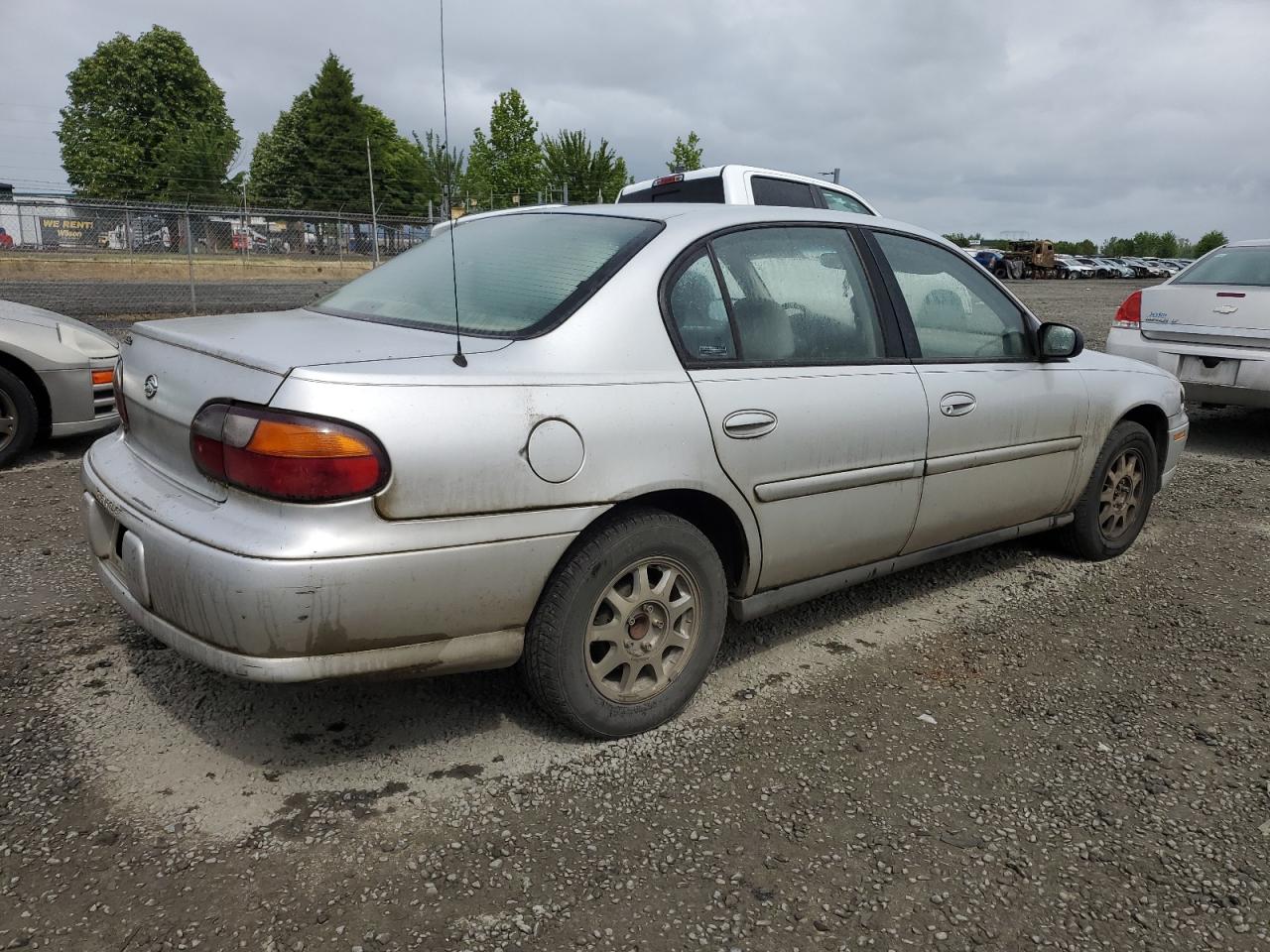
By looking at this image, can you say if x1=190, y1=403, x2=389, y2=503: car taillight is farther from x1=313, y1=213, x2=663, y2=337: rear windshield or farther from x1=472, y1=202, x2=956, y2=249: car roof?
x1=472, y1=202, x2=956, y2=249: car roof

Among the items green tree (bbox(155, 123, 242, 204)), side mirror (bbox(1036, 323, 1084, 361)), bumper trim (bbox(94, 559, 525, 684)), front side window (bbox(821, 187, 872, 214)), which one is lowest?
bumper trim (bbox(94, 559, 525, 684))

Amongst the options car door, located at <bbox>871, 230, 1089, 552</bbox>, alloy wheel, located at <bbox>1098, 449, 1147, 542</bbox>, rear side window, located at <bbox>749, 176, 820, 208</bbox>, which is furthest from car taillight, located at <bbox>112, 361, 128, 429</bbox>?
rear side window, located at <bbox>749, 176, 820, 208</bbox>

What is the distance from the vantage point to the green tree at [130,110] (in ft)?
183

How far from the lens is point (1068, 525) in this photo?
4406mm

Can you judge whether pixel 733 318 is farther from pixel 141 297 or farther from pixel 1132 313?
pixel 141 297

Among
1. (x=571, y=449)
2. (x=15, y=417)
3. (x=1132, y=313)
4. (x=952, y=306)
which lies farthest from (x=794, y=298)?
(x=1132, y=313)

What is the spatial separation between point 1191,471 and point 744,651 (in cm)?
461

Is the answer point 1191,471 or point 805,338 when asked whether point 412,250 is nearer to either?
point 805,338

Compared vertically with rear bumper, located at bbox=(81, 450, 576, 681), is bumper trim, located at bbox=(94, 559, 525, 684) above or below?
below

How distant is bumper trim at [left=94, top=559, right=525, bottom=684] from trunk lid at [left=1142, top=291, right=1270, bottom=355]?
629 cm

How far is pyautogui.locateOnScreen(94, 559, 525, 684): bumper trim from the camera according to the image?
2234 mm

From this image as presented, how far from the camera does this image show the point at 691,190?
846 cm

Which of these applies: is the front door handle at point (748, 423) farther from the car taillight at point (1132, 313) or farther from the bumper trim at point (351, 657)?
the car taillight at point (1132, 313)

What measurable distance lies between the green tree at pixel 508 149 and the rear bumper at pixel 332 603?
4269 cm
